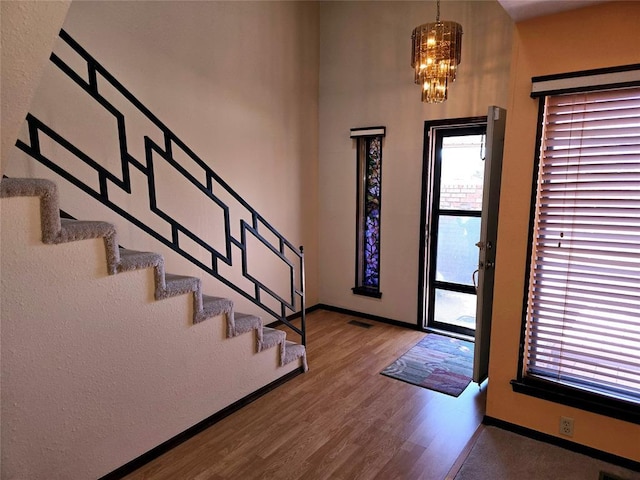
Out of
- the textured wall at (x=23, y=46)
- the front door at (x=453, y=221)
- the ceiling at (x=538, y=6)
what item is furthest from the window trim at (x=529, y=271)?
the textured wall at (x=23, y=46)

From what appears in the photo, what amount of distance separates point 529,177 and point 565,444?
1603 mm

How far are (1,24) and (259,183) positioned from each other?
323 cm

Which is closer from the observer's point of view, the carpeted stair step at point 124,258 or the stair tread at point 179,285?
the carpeted stair step at point 124,258

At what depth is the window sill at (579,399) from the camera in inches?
86.8

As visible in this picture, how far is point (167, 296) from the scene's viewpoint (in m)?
2.33

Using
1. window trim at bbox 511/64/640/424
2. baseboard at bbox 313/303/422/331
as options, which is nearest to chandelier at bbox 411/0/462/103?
window trim at bbox 511/64/640/424

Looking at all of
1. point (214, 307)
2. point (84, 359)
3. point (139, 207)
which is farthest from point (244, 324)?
point (139, 207)

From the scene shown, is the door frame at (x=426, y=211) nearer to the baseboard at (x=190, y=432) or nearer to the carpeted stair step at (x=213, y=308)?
the baseboard at (x=190, y=432)

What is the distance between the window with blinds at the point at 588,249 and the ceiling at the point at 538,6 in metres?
0.45

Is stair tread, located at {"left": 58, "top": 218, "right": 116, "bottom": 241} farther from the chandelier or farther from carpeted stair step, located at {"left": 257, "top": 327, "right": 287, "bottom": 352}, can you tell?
the chandelier

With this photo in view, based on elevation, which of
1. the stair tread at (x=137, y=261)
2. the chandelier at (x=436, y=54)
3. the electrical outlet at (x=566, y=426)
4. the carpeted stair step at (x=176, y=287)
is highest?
the chandelier at (x=436, y=54)

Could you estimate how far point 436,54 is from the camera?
288cm

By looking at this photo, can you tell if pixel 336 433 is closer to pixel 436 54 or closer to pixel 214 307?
pixel 214 307

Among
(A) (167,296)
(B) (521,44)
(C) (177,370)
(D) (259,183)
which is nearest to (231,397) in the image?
(C) (177,370)
